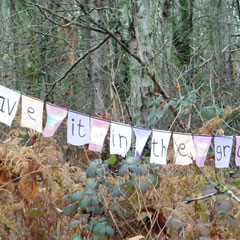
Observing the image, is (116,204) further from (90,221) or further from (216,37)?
(216,37)

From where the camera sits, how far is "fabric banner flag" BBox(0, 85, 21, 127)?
3.44 metres

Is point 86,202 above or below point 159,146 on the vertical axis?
below

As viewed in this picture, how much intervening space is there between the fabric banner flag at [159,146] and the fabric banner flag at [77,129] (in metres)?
0.59

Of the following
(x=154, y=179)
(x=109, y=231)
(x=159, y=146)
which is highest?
(x=159, y=146)

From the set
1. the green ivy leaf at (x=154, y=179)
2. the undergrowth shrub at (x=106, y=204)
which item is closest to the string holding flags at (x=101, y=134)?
the undergrowth shrub at (x=106, y=204)

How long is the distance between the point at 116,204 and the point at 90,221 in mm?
233

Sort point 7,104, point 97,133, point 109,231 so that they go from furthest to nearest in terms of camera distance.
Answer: point 97,133 → point 7,104 → point 109,231

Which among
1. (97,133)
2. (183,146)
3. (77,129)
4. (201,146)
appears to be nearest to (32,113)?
(77,129)

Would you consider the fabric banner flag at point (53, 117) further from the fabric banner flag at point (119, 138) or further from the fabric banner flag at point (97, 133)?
the fabric banner flag at point (119, 138)

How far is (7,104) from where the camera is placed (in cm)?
347

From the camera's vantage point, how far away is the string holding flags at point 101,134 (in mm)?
3488

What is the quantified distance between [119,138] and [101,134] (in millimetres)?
169

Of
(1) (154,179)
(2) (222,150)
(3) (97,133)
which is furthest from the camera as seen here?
(2) (222,150)

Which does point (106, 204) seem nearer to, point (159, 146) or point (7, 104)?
point (159, 146)
